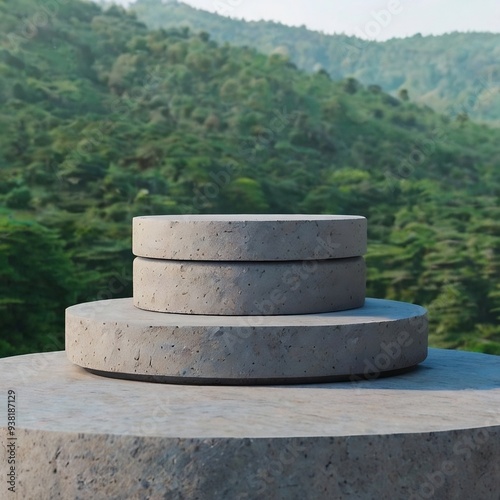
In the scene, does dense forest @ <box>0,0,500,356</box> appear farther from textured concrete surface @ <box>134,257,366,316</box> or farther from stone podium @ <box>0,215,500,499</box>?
textured concrete surface @ <box>134,257,366,316</box>

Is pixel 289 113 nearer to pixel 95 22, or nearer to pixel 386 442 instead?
pixel 95 22

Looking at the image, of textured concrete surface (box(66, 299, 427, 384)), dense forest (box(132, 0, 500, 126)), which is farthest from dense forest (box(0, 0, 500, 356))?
textured concrete surface (box(66, 299, 427, 384))

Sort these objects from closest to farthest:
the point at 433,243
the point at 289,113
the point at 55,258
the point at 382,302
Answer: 1. the point at 382,302
2. the point at 55,258
3. the point at 433,243
4. the point at 289,113

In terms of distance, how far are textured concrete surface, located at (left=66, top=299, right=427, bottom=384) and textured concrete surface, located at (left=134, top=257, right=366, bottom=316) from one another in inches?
4.8

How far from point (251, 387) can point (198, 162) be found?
12.0m

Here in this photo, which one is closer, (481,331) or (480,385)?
(480,385)

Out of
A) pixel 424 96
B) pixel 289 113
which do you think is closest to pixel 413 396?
pixel 289 113

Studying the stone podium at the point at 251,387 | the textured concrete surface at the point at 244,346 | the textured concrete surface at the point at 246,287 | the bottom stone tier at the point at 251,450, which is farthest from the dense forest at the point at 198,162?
the bottom stone tier at the point at 251,450

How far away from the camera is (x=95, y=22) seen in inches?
810

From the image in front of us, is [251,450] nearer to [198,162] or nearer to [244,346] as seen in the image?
[244,346]

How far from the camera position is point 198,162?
60.3 feet

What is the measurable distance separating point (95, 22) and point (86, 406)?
1574cm

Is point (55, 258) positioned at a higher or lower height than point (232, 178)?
lower

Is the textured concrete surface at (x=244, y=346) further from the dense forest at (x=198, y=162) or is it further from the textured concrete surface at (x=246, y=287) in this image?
the dense forest at (x=198, y=162)
